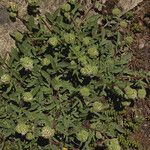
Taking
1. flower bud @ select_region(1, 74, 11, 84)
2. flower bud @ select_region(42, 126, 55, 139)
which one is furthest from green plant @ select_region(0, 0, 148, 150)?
flower bud @ select_region(42, 126, 55, 139)

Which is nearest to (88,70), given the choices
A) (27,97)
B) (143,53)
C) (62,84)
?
(62,84)

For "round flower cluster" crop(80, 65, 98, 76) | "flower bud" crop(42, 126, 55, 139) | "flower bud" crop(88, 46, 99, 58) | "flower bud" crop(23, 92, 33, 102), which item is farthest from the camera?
"flower bud" crop(88, 46, 99, 58)

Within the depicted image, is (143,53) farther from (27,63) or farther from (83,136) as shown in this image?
(27,63)

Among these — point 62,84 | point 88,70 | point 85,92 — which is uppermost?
point 88,70

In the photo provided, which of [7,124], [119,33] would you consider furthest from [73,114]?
[119,33]

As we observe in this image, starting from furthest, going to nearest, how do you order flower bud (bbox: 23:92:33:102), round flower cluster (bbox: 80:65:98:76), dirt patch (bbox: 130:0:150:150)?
dirt patch (bbox: 130:0:150:150) < flower bud (bbox: 23:92:33:102) < round flower cluster (bbox: 80:65:98:76)

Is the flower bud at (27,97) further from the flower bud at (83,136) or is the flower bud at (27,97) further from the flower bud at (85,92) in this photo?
the flower bud at (83,136)

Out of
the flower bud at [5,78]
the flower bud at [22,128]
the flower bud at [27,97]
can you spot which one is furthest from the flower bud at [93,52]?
the flower bud at [22,128]

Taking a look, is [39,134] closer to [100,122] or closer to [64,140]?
[64,140]

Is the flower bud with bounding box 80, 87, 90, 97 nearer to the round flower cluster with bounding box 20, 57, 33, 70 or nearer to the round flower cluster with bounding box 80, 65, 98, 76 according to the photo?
the round flower cluster with bounding box 80, 65, 98, 76
